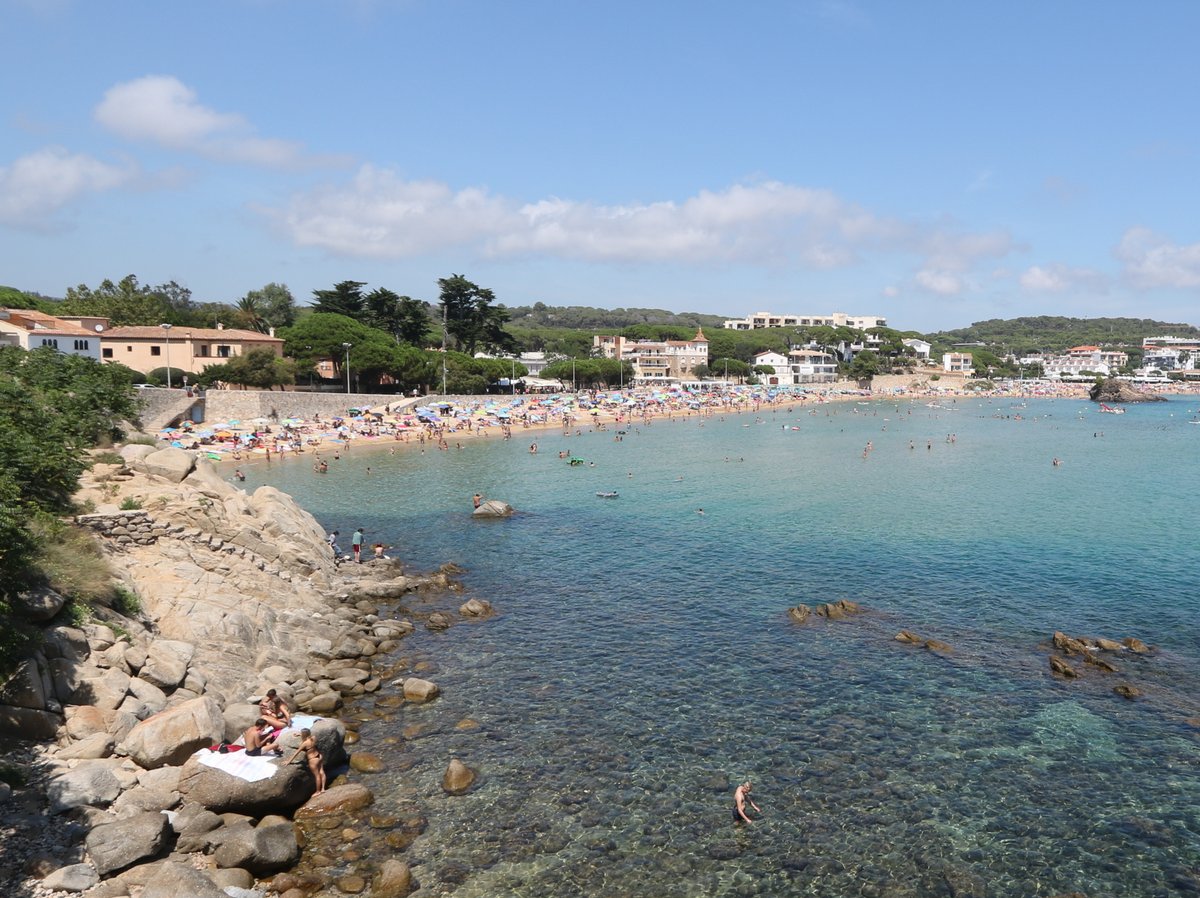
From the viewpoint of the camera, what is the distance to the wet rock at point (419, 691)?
59.5 ft

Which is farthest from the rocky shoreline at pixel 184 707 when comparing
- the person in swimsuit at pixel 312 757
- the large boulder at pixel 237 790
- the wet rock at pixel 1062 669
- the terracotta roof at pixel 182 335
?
the terracotta roof at pixel 182 335

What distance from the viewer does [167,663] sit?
52.7 feet

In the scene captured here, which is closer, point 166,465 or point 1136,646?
point 1136,646

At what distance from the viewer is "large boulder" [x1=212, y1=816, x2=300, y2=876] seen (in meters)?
11.8

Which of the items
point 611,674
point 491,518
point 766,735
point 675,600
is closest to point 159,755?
point 611,674

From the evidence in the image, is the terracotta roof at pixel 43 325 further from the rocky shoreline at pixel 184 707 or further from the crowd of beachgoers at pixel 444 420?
the rocky shoreline at pixel 184 707

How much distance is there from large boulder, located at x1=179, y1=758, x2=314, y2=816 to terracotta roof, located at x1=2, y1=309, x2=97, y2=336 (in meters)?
60.4

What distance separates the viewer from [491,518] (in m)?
38.1

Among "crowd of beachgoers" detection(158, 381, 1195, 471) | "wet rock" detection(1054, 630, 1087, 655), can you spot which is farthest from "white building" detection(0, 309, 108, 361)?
"wet rock" detection(1054, 630, 1087, 655)

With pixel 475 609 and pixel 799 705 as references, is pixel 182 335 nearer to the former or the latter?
pixel 475 609

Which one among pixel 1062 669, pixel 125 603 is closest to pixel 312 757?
pixel 125 603

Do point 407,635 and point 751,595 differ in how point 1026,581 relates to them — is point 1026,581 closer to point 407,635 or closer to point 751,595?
point 751,595

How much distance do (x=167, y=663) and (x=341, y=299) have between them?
89775 mm

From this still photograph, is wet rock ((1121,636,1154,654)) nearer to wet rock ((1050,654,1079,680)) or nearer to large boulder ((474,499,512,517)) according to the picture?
wet rock ((1050,654,1079,680))
